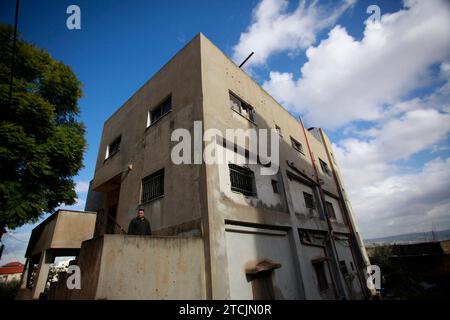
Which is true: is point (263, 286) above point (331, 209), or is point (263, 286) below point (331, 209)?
below

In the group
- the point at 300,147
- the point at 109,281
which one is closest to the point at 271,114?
the point at 300,147

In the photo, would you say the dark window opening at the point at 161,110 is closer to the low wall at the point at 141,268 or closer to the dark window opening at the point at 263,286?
the low wall at the point at 141,268

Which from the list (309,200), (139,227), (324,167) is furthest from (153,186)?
(324,167)

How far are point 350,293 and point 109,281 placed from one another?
12285 mm

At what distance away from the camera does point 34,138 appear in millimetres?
9648

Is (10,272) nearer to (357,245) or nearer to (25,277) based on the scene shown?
(25,277)

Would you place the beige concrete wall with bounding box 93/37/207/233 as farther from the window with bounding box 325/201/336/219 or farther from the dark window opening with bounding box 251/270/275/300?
the window with bounding box 325/201/336/219

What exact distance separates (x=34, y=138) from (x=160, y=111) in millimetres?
6101

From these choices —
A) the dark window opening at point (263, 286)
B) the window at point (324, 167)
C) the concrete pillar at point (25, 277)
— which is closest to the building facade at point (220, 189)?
the dark window opening at point (263, 286)

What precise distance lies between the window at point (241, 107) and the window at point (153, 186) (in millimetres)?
4080

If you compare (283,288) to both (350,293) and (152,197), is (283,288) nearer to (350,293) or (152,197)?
(152,197)

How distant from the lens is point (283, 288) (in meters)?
6.66
